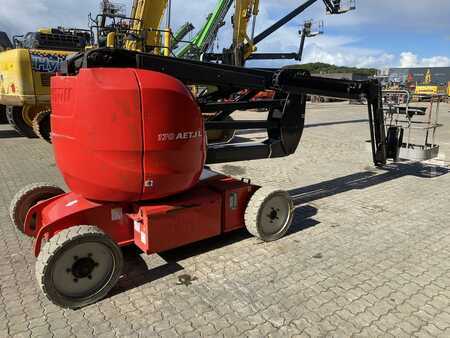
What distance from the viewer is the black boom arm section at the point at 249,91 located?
3.96 metres

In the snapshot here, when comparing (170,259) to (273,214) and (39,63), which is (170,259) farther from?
(39,63)

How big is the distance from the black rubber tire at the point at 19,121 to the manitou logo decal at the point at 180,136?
32.0 feet

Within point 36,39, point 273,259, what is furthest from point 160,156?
point 36,39

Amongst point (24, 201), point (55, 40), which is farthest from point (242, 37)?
point (24, 201)

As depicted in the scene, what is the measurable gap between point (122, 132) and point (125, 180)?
0.45m

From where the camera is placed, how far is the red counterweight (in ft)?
10.8

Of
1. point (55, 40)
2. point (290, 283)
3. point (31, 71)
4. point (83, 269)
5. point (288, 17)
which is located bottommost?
point (290, 283)

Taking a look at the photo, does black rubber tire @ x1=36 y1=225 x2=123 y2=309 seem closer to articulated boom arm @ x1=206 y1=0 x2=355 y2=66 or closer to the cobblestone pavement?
the cobblestone pavement

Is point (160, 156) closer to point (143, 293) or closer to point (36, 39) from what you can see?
point (143, 293)

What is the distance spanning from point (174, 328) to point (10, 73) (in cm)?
989

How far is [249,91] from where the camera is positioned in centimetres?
524

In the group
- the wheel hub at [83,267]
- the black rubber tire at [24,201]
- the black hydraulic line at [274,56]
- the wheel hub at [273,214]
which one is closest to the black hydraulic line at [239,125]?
the wheel hub at [273,214]

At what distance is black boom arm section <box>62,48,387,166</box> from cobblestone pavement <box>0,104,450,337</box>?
3.64ft

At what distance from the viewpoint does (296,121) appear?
535cm
